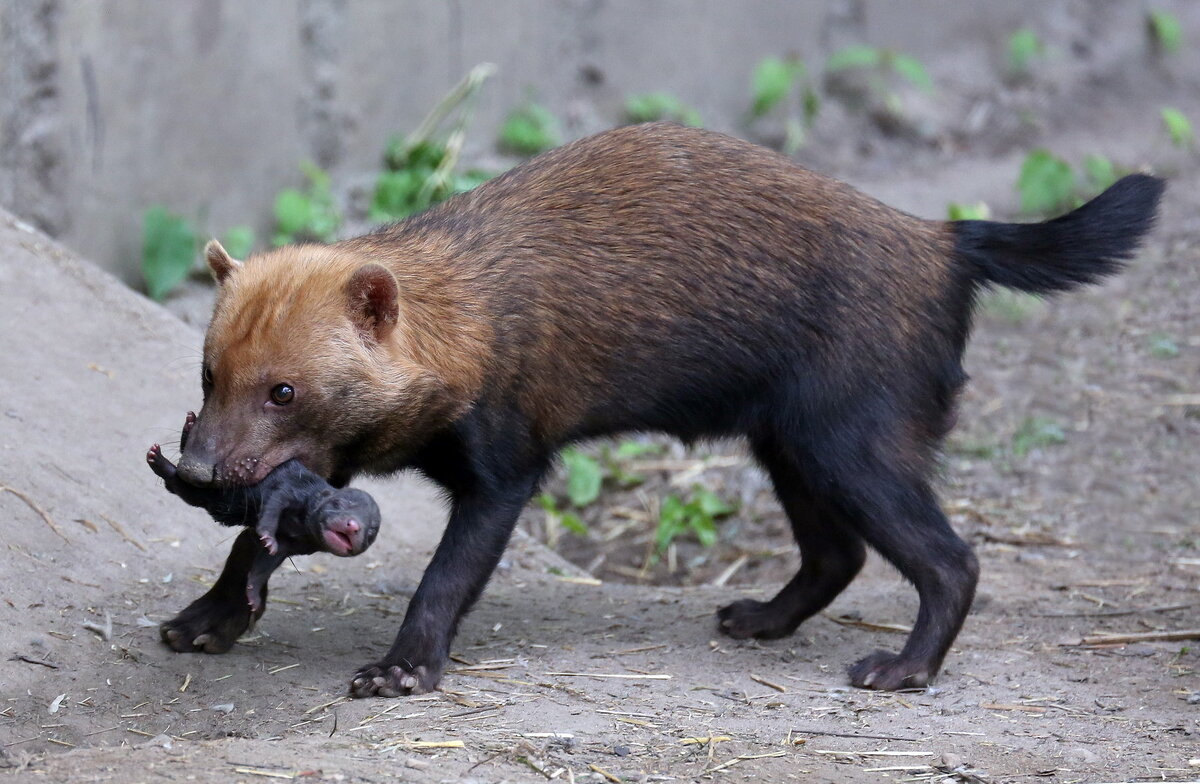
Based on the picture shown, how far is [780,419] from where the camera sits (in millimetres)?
4699

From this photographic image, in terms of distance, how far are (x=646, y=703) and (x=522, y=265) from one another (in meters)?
1.50

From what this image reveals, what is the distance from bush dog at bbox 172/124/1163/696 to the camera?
434 centimetres

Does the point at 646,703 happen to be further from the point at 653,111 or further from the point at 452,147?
the point at 653,111

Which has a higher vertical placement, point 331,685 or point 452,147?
point 452,147

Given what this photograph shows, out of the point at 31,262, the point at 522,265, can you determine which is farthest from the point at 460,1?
the point at 522,265

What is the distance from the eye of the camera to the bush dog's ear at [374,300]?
406 centimetres

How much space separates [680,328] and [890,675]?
4.46 ft

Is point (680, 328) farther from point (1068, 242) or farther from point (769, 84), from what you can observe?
point (769, 84)

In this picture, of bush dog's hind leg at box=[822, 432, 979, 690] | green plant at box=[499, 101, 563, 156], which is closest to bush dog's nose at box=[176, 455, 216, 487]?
bush dog's hind leg at box=[822, 432, 979, 690]

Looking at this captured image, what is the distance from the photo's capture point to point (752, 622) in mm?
5012

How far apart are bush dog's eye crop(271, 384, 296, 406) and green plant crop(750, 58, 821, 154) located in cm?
659

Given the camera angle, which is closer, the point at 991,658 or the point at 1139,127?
the point at 991,658

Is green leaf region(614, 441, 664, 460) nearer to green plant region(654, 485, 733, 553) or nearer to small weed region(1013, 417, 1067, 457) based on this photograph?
green plant region(654, 485, 733, 553)

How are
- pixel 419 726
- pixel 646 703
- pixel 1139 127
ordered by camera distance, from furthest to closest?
pixel 1139 127 → pixel 646 703 → pixel 419 726
